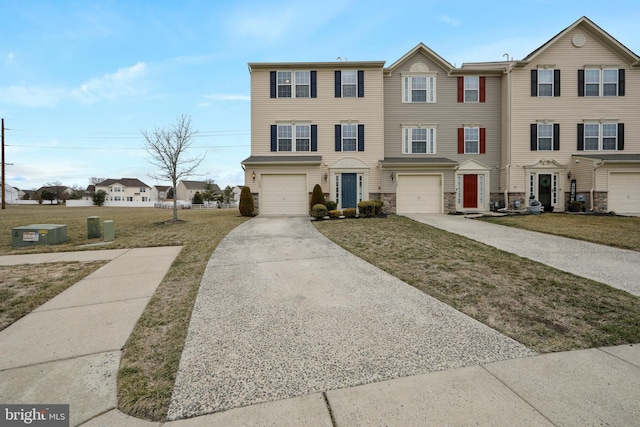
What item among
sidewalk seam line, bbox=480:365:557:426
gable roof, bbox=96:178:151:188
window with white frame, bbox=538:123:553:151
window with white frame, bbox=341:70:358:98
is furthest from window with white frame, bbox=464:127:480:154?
gable roof, bbox=96:178:151:188

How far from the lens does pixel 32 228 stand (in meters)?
9.12

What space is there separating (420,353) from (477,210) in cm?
1733

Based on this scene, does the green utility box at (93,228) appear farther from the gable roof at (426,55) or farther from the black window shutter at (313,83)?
the gable roof at (426,55)

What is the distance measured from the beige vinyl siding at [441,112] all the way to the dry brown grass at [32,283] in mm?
15670

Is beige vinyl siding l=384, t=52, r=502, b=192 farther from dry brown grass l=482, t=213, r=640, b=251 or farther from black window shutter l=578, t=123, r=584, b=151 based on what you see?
dry brown grass l=482, t=213, r=640, b=251

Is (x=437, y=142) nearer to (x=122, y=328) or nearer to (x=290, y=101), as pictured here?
(x=290, y=101)

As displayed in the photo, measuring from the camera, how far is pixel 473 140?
18297 mm

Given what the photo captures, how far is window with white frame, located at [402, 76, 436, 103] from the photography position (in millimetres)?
18016

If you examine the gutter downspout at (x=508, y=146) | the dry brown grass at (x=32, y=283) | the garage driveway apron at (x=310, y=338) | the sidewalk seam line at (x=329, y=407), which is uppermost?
the gutter downspout at (x=508, y=146)

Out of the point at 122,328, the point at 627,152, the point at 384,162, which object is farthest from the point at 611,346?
the point at 627,152

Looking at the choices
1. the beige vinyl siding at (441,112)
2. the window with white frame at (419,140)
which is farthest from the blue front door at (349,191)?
the window with white frame at (419,140)

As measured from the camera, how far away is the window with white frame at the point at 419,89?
1802 cm

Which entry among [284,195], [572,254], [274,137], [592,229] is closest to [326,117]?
[274,137]

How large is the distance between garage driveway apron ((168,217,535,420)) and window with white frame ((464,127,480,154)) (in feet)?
51.2
